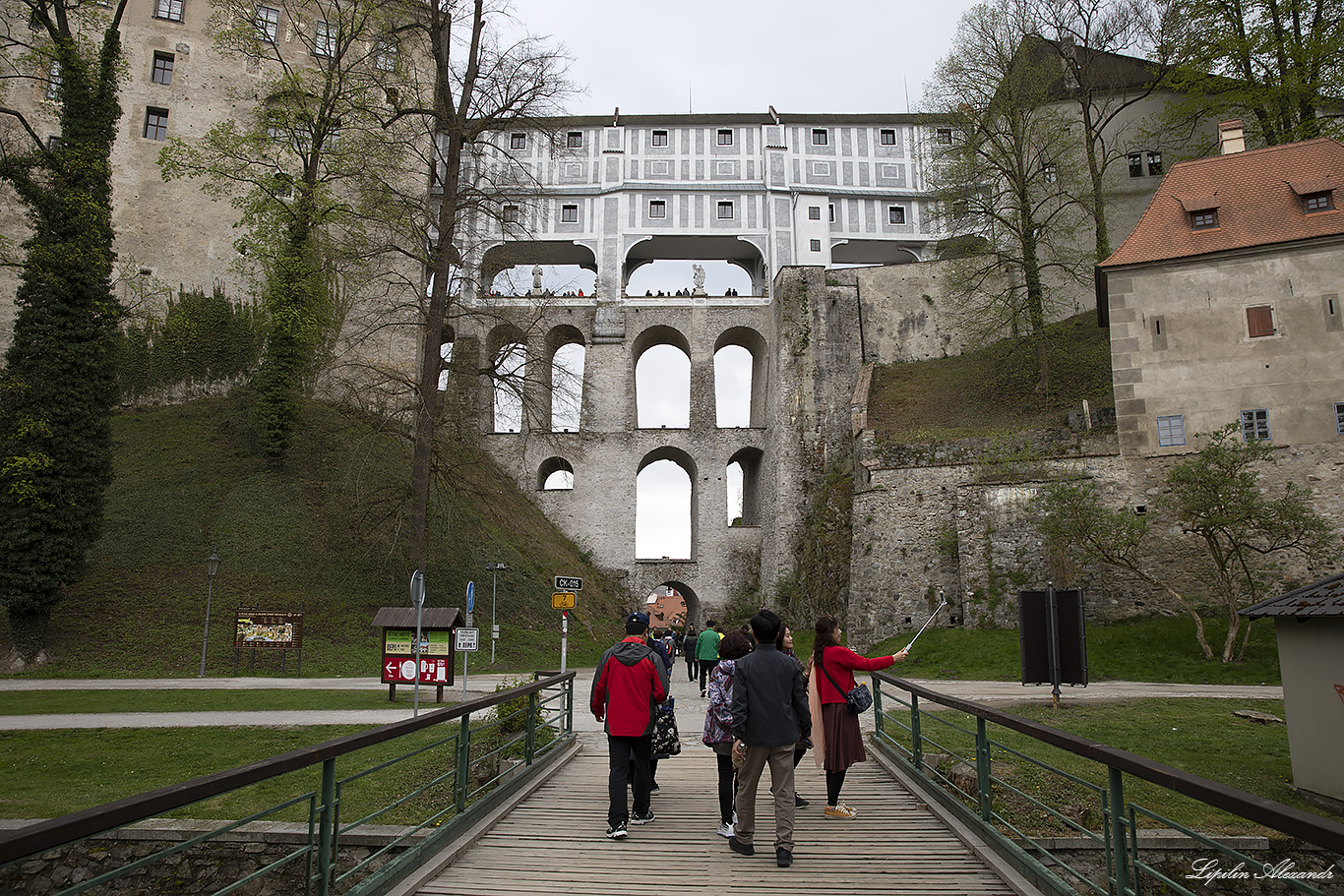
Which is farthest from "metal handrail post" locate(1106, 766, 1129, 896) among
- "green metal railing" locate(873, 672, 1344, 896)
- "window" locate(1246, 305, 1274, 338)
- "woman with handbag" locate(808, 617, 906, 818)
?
"window" locate(1246, 305, 1274, 338)

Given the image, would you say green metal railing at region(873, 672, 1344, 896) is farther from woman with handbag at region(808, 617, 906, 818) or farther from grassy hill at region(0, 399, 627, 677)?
grassy hill at region(0, 399, 627, 677)

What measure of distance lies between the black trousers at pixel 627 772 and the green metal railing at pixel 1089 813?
89.7 inches

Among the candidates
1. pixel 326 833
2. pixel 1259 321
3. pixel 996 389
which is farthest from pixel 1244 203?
pixel 326 833

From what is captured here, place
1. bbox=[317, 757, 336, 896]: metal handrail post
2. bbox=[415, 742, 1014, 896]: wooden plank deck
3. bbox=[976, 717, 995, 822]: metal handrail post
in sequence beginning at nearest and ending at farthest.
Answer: bbox=[317, 757, 336, 896]: metal handrail post
bbox=[415, 742, 1014, 896]: wooden plank deck
bbox=[976, 717, 995, 822]: metal handrail post

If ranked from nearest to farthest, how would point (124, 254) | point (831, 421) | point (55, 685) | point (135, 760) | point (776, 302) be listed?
point (135, 760) < point (55, 685) < point (124, 254) < point (831, 421) < point (776, 302)

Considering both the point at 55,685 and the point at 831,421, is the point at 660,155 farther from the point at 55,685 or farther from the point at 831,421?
the point at 55,685

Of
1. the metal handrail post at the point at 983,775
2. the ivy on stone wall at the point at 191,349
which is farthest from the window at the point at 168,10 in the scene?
the metal handrail post at the point at 983,775

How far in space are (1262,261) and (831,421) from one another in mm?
16042

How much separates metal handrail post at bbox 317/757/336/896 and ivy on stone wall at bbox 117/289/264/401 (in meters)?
28.9

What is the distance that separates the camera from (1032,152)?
3369 cm

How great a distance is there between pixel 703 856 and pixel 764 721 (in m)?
0.95

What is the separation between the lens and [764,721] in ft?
18.0

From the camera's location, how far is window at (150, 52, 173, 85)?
34.9 m

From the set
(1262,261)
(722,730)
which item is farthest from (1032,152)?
(722,730)
